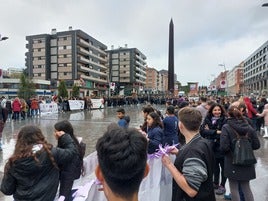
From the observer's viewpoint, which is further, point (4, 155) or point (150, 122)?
point (4, 155)

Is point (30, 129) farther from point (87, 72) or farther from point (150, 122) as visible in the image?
point (87, 72)

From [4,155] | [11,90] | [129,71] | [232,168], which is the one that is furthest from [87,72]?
[232,168]

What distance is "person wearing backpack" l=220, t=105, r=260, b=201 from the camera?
4.25 m

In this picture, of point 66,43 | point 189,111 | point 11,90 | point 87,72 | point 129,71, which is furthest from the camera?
point 129,71

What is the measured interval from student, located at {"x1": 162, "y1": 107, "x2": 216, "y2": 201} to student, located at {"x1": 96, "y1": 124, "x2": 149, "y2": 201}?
3.51ft

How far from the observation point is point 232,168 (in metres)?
4.31

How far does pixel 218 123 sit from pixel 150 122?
139 cm

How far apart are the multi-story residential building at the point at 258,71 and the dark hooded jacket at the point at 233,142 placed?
98369 mm

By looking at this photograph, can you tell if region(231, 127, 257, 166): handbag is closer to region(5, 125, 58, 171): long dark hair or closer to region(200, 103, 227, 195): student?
region(200, 103, 227, 195): student

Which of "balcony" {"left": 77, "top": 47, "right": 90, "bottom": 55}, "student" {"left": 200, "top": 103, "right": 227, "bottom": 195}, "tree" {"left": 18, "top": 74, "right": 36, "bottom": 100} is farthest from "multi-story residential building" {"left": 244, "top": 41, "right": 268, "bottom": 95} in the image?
"student" {"left": 200, "top": 103, "right": 227, "bottom": 195}

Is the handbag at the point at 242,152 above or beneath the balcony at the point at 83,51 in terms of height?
beneath

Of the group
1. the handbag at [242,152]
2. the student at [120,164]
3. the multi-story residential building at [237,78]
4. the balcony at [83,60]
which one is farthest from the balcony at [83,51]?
the multi-story residential building at [237,78]

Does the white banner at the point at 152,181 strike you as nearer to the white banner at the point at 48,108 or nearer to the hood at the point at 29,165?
the hood at the point at 29,165

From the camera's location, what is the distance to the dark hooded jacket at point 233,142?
425cm
